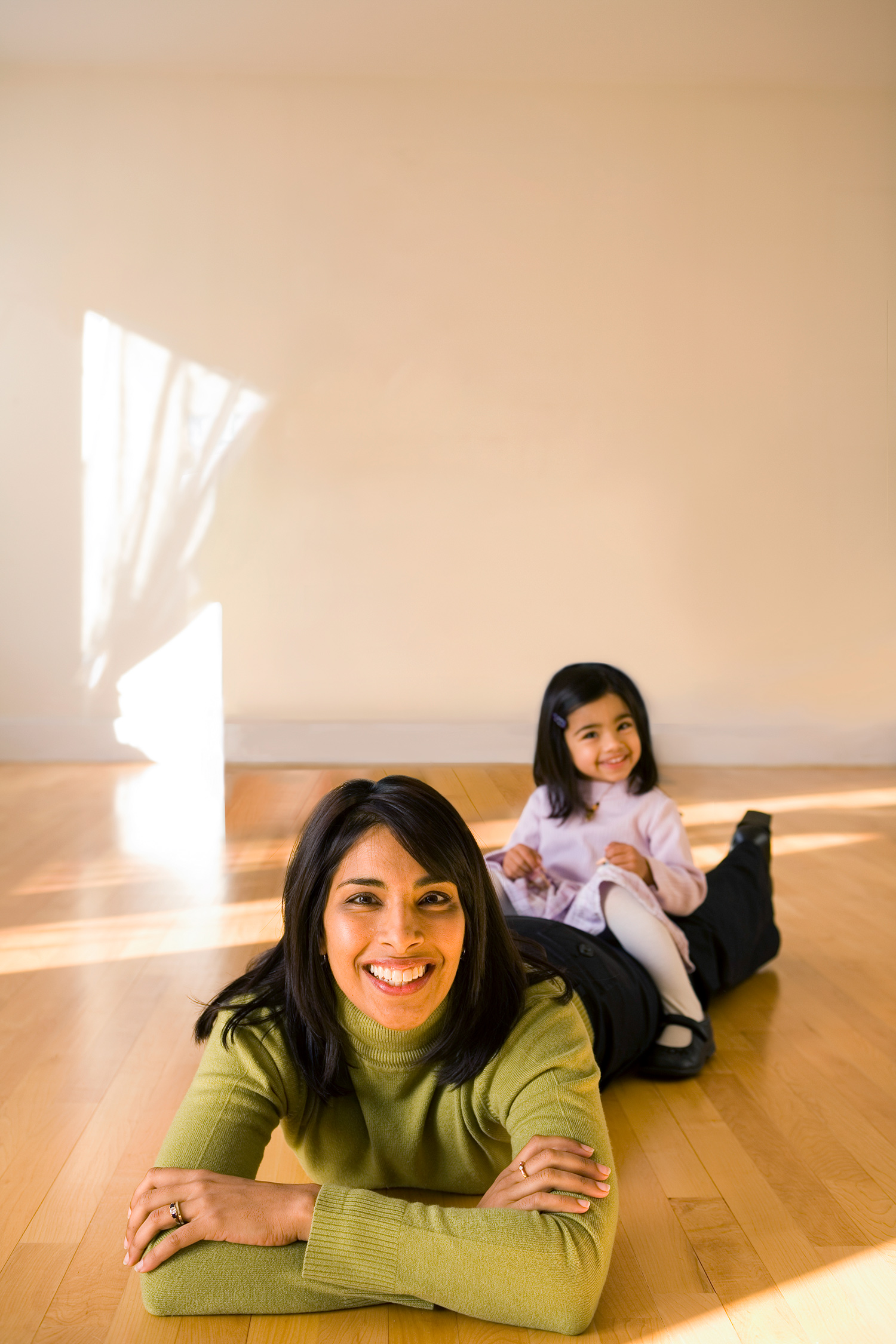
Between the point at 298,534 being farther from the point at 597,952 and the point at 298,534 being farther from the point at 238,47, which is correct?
the point at 597,952

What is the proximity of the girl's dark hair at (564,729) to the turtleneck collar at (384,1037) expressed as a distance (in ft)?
3.47

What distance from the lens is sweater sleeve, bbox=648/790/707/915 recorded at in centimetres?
235

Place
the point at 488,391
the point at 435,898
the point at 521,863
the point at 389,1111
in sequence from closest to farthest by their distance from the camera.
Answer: the point at 435,898
the point at 389,1111
the point at 521,863
the point at 488,391

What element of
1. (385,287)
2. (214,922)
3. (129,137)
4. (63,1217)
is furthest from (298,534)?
(63,1217)

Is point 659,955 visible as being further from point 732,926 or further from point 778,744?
point 778,744

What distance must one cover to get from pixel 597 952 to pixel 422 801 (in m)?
0.82

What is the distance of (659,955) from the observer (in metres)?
2.17

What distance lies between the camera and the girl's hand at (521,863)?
240cm

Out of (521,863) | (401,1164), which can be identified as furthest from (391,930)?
(521,863)

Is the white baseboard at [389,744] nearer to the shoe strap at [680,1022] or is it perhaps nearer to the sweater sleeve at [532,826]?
the sweater sleeve at [532,826]

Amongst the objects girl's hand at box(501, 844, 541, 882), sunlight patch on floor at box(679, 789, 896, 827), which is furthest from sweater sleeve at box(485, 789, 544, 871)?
sunlight patch on floor at box(679, 789, 896, 827)

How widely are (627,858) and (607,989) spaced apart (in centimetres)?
35

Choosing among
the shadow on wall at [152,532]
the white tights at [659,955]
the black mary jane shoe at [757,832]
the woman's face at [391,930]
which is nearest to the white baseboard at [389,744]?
the shadow on wall at [152,532]

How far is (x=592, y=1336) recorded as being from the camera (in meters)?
1.35
